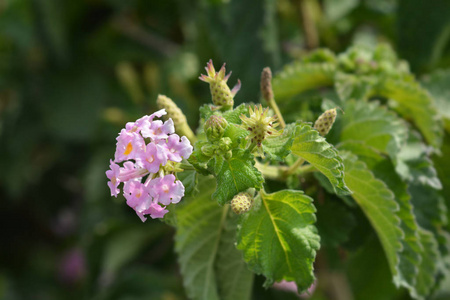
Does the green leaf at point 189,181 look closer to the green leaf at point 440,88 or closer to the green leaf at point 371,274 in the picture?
the green leaf at point 371,274

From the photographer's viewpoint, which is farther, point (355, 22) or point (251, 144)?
point (355, 22)

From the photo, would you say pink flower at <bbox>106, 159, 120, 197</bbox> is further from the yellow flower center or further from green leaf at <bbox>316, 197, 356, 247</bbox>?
green leaf at <bbox>316, 197, 356, 247</bbox>

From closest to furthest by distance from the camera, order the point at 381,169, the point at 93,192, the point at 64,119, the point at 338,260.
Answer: the point at 381,169
the point at 338,260
the point at 93,192
the point at 64,119

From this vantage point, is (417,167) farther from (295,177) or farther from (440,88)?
(440,88)

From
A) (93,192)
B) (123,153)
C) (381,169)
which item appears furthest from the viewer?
(93,192)

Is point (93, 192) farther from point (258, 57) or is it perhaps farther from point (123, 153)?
point (123, 153)

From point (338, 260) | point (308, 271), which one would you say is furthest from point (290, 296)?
point (308, 271)
